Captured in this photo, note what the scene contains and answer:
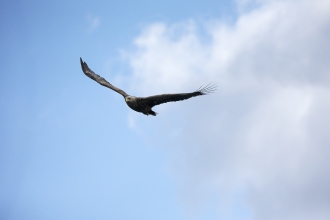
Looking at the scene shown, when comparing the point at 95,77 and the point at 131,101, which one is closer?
the point at 131,101

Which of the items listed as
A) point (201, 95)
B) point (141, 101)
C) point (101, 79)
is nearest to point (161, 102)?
point (141, 101)

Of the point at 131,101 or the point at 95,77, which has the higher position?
the point at 95,77

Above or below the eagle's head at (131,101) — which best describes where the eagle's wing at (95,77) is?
above

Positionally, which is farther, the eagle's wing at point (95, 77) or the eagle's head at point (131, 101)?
the eagle's wing at point (95, 77)

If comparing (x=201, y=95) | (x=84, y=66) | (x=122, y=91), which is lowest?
(x=201, y=95)

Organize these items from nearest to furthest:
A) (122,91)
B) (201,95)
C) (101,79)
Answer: (201,95), (122,91), (101,79)

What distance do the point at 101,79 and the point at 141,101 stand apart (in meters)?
6.56

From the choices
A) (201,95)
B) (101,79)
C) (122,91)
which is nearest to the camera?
(201,95)

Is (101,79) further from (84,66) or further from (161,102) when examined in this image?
(161,102)

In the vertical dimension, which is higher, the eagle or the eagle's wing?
the eagle's wing

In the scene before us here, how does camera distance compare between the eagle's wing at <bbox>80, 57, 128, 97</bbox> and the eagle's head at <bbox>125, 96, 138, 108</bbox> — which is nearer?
the eagle's head at <bbox>125, 96, 138, 108</bbox>

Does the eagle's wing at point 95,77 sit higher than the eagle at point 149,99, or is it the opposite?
the eagle's wing at point 95,77

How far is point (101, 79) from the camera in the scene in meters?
35.2

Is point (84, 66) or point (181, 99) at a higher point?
point (84, 66)
